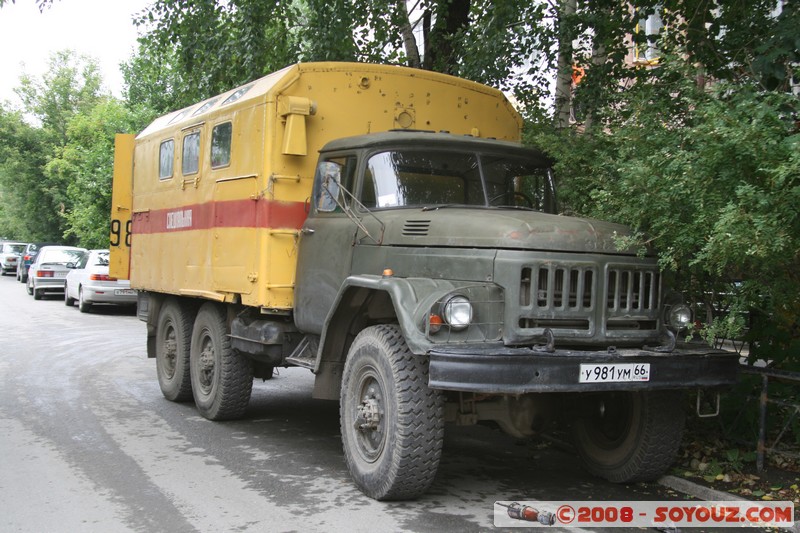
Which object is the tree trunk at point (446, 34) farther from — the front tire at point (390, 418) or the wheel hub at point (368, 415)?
the wheel hub at point (368, 415)

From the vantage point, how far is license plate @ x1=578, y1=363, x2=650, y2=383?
16.9 ft

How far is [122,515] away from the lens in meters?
5.34

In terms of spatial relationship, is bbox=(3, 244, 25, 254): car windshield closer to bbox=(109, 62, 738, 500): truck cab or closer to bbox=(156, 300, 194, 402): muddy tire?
bbox=(156, 300, 194, 402): muddy tire

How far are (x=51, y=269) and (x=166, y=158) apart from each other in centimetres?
1976

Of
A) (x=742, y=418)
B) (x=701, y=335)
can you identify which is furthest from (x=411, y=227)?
(x=742, y=418)

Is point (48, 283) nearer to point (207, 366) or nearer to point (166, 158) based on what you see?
point (166, 158)

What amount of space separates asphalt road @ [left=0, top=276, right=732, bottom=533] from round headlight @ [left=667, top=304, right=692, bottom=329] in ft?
4.23

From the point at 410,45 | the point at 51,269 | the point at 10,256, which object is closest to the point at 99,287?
the point at 51,269

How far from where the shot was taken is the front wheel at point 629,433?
19.9 ft

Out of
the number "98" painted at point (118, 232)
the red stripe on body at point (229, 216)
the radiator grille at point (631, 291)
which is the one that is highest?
the red stripe on body at point (229, 216)

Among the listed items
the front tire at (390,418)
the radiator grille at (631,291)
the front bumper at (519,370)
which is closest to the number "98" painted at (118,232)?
the front tire at (390,418)

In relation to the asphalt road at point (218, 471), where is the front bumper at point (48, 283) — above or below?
above

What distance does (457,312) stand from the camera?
5270 millimetres

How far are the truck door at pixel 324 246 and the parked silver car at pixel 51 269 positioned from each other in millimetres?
21601
